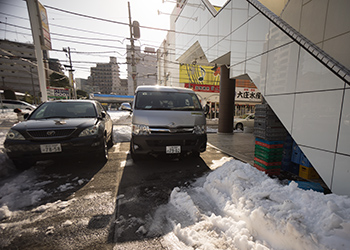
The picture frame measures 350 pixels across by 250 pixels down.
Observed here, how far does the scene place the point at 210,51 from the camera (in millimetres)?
7656

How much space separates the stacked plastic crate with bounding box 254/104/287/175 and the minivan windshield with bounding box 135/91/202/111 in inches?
62.9

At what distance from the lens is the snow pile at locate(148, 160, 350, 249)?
1.39 meters

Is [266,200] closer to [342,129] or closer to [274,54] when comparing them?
[342,129]

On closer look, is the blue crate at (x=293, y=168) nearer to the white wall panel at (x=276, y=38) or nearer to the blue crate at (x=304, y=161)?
the blue crate at (x=304, y=161)

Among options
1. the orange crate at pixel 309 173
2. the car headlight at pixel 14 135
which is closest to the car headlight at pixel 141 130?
the car headlight at pixel 14 135

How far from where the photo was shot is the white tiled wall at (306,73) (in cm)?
212

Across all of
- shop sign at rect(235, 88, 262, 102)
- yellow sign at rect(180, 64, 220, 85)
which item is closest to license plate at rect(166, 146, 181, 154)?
yellow sign at rect(180, 64, 220, 85)

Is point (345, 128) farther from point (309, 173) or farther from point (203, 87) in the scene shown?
point (203, 87)

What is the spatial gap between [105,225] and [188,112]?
2.78 metres

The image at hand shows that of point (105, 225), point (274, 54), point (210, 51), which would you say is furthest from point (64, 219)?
point (210, 51)

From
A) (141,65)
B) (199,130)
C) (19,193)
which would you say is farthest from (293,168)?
(141,65)

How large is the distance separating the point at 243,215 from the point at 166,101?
3.11m

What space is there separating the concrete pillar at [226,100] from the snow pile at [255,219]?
686cm

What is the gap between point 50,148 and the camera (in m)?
3.01
